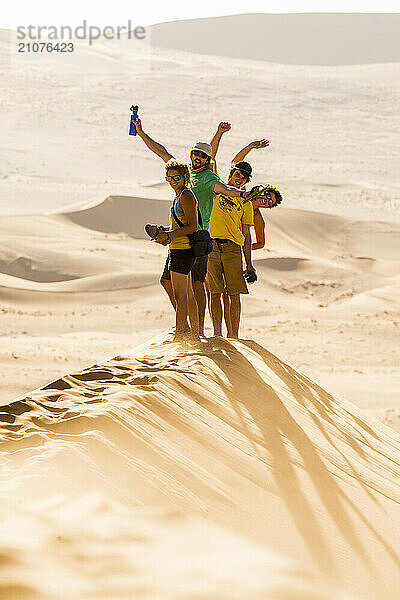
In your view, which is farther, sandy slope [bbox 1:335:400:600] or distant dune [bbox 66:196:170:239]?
distant dune [bbox 66:196:170:239]

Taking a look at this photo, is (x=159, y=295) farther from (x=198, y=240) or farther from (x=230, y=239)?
(x=198, y=240)

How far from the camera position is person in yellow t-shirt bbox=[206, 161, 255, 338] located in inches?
275

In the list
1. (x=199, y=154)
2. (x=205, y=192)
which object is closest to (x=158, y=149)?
(x=199, y=154)

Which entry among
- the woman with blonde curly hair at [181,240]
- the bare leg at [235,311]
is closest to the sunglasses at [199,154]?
the woman with blonde curly hair at [181,240]

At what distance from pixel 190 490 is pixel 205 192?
317cm

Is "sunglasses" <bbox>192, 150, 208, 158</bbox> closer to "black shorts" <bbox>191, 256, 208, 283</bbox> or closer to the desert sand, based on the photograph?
"black shorts" <bbox>191, 256, 208, 283</bbox>

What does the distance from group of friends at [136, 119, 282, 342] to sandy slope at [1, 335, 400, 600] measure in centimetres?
59

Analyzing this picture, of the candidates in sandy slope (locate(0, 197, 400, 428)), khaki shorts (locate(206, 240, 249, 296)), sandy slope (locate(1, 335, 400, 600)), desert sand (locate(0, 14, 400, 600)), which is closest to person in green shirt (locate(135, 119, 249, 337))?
khaki shorts (locate(206, 240, 249, 296))

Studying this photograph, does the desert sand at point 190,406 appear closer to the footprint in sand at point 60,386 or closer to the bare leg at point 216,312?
the footprint in sand at point 60,386

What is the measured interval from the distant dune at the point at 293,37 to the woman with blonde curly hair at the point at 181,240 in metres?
86.9

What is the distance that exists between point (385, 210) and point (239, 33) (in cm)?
7427

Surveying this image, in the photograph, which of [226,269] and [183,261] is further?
[226,269]

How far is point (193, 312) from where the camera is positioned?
266 inches

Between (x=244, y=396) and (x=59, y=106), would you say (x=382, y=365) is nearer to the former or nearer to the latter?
(x=244, y=396)
